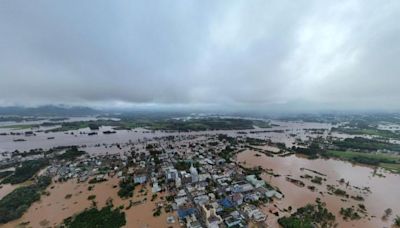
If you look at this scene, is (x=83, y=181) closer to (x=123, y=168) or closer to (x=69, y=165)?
(x=123, y=168)

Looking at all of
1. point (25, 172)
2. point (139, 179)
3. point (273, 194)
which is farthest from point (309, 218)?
point (25, 172)

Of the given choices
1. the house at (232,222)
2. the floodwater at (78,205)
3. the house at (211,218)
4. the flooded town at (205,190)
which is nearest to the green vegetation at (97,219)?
the flooded town at (205,190)

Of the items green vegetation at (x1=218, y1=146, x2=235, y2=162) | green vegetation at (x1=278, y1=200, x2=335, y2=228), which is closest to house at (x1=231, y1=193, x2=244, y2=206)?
green vegetation at (x1=278, y1=200, x2=335, y2=228)

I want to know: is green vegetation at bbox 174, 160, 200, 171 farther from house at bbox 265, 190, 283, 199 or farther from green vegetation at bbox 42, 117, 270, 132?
green vegetation at bbox 42, 117, 270, 132

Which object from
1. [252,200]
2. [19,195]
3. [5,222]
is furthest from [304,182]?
[19,195]

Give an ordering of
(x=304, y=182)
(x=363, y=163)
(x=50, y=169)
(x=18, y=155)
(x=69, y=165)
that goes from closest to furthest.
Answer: (x=304, y=182)
(x=50, y=169)
(x=69, y=165)
(x=363, y=163)
(x=18, y=155)

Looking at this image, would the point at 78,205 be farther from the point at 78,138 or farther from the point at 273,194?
the point at 78,138
